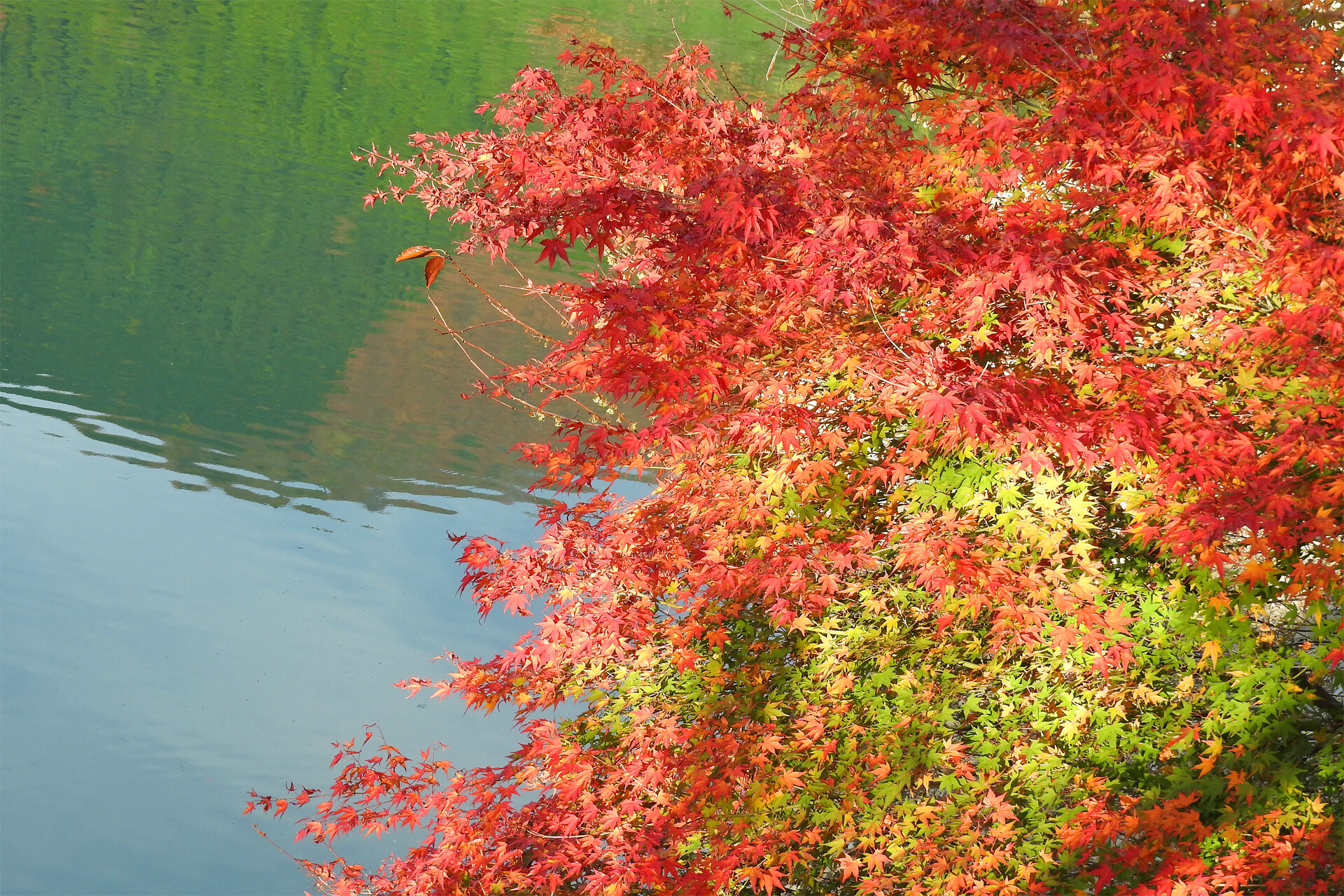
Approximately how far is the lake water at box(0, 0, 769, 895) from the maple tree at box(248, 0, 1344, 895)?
194 cm

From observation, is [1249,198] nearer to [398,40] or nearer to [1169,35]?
[1169,35]

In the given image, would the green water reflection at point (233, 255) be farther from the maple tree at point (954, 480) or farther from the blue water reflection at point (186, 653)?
the maple tree at point (954, 480)

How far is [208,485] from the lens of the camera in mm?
8672

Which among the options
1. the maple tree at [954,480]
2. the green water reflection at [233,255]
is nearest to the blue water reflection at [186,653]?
the green water reflection at [233,255]

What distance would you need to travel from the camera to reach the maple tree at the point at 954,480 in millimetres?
3070

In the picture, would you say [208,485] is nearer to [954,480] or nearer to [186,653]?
[186,653]

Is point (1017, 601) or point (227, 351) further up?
point (1017, 601)

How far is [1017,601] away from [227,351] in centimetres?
990

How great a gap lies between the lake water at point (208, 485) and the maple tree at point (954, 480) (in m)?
1.94

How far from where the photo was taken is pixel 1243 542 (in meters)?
3.11

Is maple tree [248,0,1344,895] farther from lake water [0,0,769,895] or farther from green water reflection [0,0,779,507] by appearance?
lake water [0,0,769,895]

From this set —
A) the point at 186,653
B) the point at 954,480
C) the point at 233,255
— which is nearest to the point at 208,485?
the point at 186,653

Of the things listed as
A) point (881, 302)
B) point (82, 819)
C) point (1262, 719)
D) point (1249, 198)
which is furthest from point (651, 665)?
point (82, 819)

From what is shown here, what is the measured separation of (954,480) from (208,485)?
6770 mm
